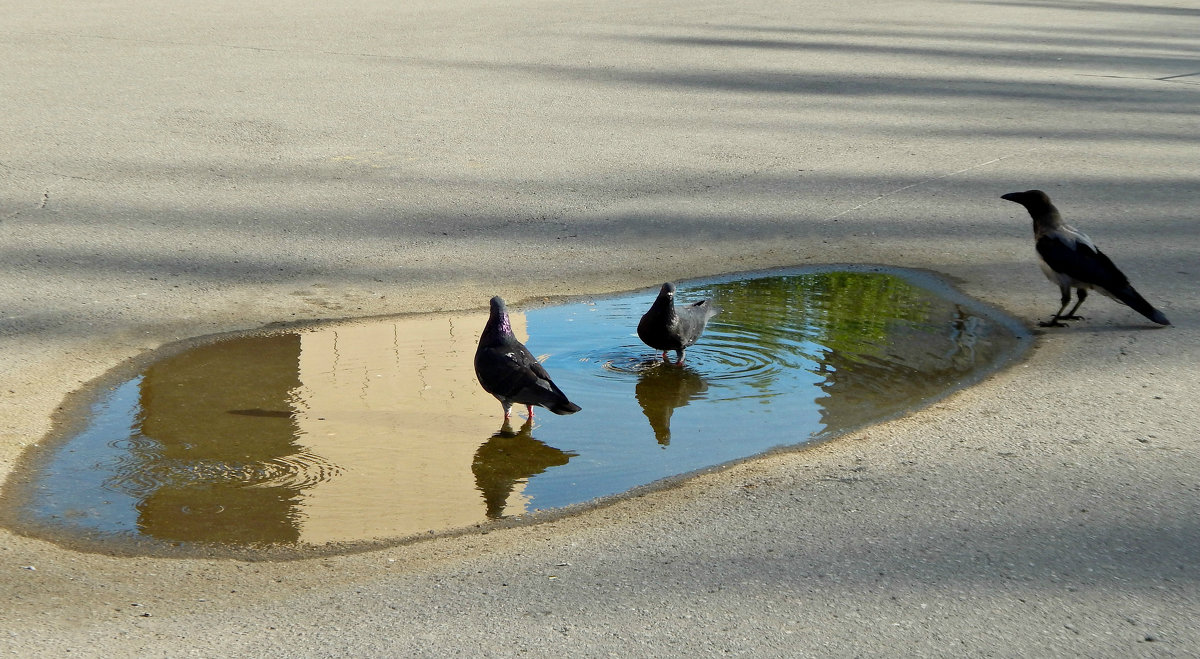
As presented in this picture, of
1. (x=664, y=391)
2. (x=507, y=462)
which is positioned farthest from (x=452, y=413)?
(x=664, y=391)

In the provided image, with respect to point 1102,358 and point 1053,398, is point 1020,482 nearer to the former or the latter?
point 1053,398

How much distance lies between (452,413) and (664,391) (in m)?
1.17

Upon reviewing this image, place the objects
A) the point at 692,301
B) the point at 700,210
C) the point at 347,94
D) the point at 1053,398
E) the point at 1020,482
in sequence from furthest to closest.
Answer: the point at 347,94
the point at 700,210
the point at 692,301
the point at 1053,398
the point at 1020,482

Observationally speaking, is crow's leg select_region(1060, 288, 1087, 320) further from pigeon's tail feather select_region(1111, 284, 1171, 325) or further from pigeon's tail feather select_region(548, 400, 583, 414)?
pigeon's tail feather select_region(548, 400, 583, 414)

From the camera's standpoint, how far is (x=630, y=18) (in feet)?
69.9

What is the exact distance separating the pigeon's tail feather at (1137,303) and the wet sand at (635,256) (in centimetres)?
12

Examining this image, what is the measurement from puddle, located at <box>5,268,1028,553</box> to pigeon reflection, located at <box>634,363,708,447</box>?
0.02 metres

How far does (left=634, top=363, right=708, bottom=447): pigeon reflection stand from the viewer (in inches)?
235

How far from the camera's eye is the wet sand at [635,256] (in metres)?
3.98

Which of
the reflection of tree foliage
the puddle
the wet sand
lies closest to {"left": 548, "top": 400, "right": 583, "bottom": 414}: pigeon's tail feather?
the puddle

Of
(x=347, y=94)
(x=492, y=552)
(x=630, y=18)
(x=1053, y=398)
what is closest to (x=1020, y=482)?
(x=1053, y=398)

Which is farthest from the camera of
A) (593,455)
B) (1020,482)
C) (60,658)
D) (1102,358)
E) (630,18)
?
(630,18)

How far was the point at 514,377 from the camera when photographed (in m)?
5.68

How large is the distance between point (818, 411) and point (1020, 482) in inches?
48.6
